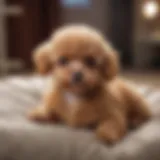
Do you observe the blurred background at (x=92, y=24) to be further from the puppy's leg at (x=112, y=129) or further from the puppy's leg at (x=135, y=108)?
the puppy's leg at (x=112, y=129)

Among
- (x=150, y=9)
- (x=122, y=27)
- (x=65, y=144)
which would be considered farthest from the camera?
(x=122, y=27)

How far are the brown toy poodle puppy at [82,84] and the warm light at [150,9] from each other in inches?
92.5

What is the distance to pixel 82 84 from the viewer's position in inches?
43.3

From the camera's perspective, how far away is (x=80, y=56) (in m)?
1.12

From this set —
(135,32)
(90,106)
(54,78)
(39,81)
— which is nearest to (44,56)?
(54,78)

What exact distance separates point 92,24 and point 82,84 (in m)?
2.68

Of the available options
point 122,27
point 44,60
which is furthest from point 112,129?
point 122,27

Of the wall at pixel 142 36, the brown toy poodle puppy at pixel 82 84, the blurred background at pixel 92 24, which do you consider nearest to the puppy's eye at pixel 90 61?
the brown toy poodle puppy at pixel 82 84

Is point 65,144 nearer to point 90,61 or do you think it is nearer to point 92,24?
point 90,61

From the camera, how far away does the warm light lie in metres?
3.46

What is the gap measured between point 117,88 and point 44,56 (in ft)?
0.84

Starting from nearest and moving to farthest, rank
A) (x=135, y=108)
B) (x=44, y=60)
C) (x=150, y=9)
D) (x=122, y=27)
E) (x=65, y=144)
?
(x=65, y=144) < (x=44, y=60) < (x=135, y=108) < (x=150, y=9) < (x=122, y=27)

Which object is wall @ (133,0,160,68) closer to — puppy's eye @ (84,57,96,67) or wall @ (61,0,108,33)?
wall @ (61,0,108,33)

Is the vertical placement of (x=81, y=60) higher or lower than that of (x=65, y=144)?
higher
